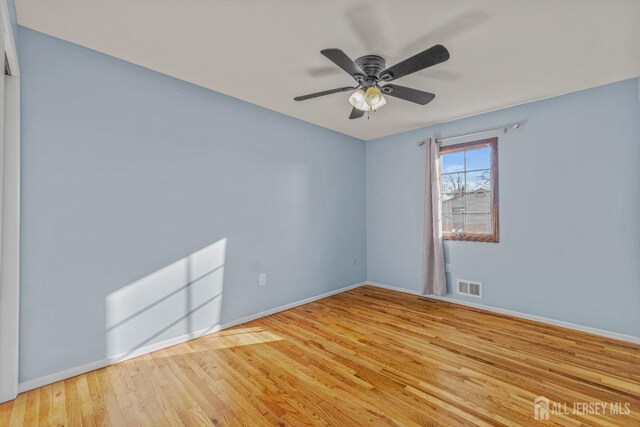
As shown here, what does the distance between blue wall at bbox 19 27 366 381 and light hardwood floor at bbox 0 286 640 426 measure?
390 millimetres

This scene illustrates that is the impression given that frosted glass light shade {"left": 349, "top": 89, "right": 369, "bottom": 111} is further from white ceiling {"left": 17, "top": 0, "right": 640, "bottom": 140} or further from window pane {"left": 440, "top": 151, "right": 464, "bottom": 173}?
window pane {"left": 440, "top": 151, "right": 464, "bottom": 173}

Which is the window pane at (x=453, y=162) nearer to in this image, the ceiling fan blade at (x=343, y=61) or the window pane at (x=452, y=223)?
the window pane at (x=452, y=223)

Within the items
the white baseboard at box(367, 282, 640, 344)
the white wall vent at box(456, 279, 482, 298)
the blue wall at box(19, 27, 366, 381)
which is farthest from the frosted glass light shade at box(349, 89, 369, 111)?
the white baseboard at box(367, 282, 640, 344)

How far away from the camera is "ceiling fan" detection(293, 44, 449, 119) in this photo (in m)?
1.86

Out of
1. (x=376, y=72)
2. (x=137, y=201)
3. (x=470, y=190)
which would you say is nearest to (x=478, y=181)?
(x=470, y=190)

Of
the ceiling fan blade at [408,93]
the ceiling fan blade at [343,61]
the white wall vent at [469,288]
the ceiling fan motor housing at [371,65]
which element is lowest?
the white wall vent at [469,288]

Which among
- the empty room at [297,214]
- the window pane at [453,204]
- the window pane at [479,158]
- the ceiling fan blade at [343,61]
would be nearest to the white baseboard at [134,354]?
the empty room at [297,214]

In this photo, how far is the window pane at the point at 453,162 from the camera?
12.7ft

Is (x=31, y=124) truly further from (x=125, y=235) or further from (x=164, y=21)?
(x=164, y=21)

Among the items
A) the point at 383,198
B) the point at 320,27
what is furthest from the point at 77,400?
the point at 383,198

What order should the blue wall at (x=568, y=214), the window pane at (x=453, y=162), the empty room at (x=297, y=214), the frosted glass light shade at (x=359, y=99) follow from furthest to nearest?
the window pane at (x=453, y=162) → the blue wall at (x=568, y=214) → the frosted glass light shade at (x=359, y=99) → the empty room at (x=297, y=214)

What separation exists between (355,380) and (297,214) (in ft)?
7.15

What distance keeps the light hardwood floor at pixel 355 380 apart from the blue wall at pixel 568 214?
385 mm

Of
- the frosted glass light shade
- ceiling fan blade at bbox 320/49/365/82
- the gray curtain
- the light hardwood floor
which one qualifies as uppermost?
ceiling fan blade at bbox 320/49/365/82
